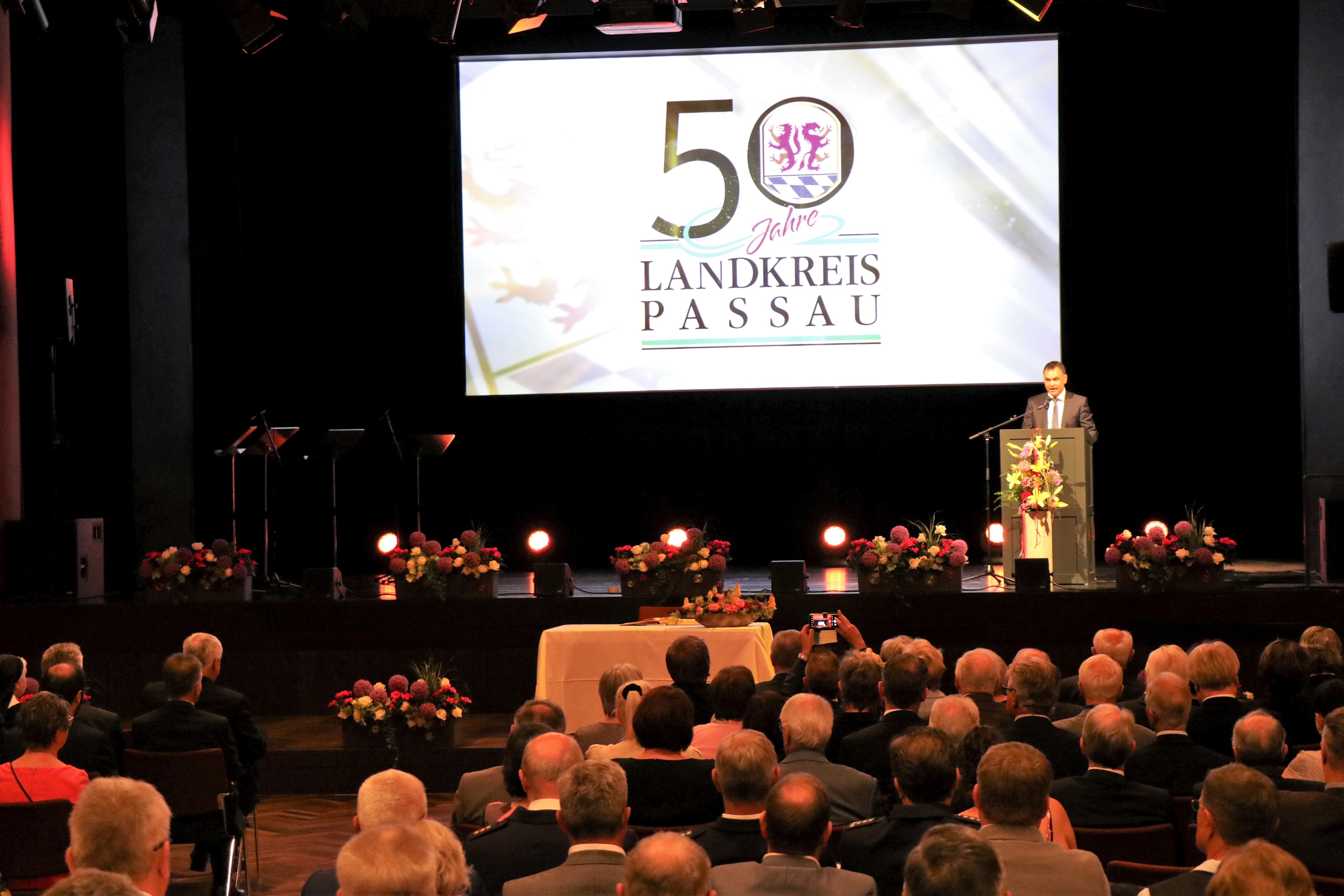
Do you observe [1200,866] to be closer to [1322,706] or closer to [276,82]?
[1322,706]

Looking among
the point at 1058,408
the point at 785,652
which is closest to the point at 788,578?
the point at 1058,408

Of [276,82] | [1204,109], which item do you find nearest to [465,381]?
[276,82]

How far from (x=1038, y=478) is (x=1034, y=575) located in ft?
1.90

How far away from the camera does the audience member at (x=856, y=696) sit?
4.63m

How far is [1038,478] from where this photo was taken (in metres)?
7.84

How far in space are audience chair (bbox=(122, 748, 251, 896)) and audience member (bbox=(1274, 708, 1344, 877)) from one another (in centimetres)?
340

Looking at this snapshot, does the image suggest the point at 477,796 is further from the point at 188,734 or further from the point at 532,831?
the point at 188,734

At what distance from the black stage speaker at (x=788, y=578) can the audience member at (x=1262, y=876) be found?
19.3 feet

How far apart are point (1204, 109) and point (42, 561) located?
864 cm

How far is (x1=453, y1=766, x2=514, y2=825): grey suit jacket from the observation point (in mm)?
4031

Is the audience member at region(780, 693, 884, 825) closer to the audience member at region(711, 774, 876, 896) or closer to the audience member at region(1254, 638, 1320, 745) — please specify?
the audience member at region(711, 774, 876, 896)

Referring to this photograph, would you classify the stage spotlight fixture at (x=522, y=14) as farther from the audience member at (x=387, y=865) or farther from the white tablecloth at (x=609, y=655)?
the audience member at (x=387, y=865)

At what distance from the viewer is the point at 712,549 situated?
27.3ft

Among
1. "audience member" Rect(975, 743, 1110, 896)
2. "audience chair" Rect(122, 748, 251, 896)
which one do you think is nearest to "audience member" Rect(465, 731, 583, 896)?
"audience member" Rect(975, 743, 1110, 896)
